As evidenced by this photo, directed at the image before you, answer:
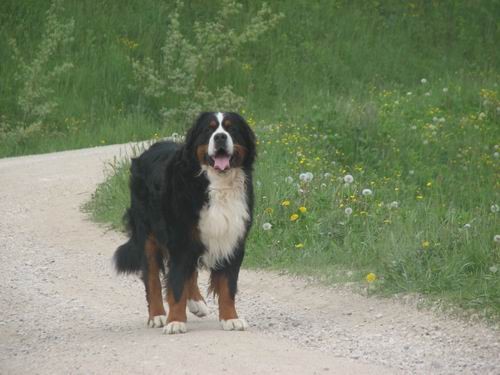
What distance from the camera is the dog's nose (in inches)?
294

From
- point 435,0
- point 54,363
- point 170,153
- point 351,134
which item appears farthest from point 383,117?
point 435,0

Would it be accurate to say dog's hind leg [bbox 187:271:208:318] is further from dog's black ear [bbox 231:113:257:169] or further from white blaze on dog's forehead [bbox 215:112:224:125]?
white blaze on dog's forehead [bbox 215:112:224:125]

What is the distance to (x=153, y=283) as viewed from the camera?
25.8 feet

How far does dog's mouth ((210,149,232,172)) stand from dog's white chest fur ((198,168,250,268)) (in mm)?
61

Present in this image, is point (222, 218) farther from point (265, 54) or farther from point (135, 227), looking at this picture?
point (265, 54)

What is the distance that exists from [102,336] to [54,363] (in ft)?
2.42

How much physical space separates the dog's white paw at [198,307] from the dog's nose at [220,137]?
1.20 meters

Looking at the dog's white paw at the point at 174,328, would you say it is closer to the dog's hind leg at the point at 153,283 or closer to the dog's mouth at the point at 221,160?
the dog's hind leg at the point at 153,283

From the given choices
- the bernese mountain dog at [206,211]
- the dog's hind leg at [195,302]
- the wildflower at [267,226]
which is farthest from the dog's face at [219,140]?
the wildflower at [267,226]

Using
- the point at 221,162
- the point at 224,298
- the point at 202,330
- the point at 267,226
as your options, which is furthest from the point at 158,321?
the point at 267,226

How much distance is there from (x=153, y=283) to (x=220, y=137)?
1135 mm

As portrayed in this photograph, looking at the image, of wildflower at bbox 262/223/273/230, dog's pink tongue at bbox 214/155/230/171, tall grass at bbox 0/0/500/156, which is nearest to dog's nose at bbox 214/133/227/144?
dog's pink tongue at bbox 214/155/230/171

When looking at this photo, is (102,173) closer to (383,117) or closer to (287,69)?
(383,117)

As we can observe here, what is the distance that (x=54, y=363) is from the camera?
6809 millimetres
